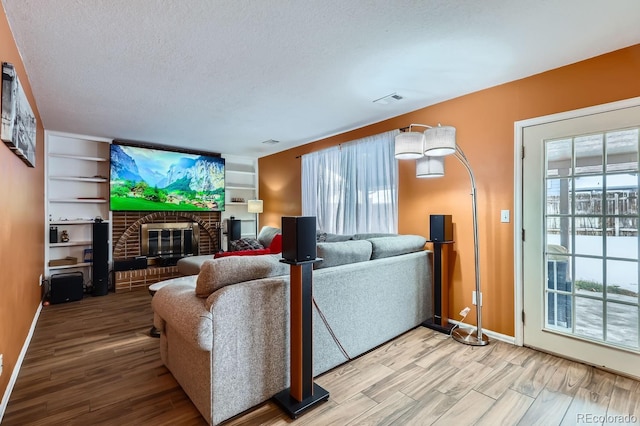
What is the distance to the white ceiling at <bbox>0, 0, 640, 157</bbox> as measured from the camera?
5.91 ft

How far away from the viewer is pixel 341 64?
247 centimetres

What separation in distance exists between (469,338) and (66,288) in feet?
16.4

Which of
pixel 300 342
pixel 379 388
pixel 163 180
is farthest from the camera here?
pixel 163 180

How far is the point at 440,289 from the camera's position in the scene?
120 inches

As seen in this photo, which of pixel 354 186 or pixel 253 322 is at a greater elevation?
pixel 354 186

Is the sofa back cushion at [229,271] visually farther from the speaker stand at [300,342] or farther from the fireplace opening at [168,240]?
the fireplace opening at [168,240]

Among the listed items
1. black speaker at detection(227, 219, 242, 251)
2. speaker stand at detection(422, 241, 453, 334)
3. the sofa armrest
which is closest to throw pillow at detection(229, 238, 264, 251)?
black speaker at detection(227, 219, 242, 251)

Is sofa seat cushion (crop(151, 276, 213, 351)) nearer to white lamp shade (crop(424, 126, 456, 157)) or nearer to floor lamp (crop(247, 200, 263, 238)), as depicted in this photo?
Result: white lamp shade (crop(424, 126, 456, 157))

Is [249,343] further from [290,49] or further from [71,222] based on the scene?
[71,222]

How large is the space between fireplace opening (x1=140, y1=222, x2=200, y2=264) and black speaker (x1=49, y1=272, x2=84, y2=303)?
110 cm

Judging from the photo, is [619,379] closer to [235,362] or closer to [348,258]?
[348,258]

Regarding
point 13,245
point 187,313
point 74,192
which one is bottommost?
point 187,313

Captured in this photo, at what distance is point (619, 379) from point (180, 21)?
3.88 m

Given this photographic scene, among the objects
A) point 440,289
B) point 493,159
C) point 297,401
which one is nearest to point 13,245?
point 297,401
